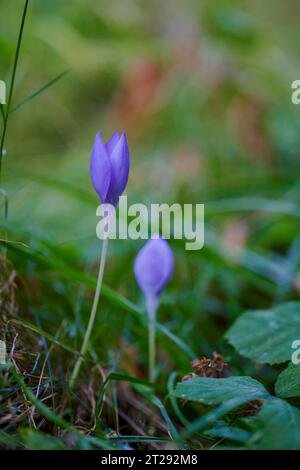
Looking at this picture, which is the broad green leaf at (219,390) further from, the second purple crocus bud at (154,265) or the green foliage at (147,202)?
the second purple crocus bud at (154,265)

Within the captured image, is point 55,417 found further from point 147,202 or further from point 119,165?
point 147,202

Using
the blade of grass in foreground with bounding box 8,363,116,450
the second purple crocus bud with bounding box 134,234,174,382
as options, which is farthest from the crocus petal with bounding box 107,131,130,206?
the blade of grass in foreground with bounding box 8,363,116,450

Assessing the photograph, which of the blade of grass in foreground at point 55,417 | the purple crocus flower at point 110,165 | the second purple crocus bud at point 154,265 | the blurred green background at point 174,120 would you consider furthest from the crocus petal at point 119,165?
the blurred green background at point 174,120

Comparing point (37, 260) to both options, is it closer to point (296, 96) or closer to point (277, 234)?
point (277, 234)

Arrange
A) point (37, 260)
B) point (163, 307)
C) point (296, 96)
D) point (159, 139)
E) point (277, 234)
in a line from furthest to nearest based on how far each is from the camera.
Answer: point (159, 139), point (296, 96), point (277, 234), point (163, 307), point (37, 260)

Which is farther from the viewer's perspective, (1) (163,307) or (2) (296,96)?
(2) (296,96)
